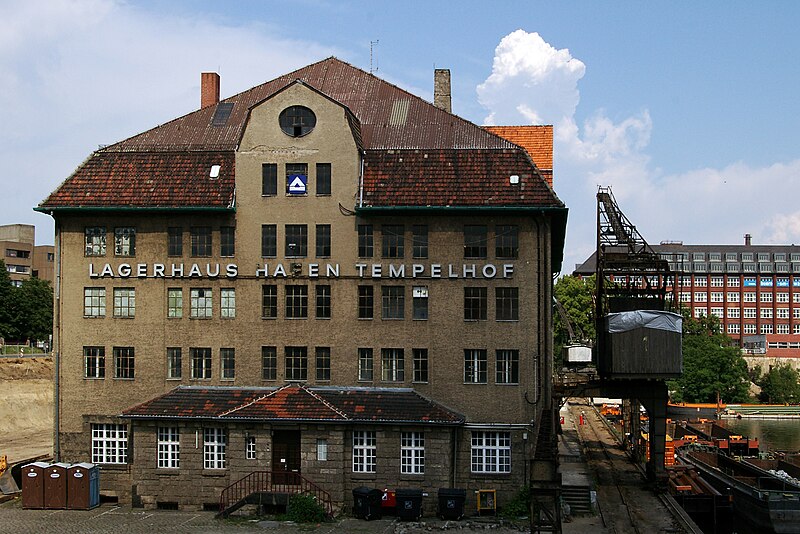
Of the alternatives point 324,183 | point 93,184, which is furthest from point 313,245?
point 93,184

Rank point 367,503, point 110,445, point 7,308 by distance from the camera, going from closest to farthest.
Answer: point 367,503, point 110,445, point 7,308

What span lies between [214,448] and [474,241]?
1405cm

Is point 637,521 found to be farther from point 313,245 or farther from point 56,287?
point 56,287

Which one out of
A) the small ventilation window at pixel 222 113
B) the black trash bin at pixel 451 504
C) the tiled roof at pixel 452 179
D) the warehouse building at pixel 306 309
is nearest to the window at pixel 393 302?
the warehouse building at pixel 306 309

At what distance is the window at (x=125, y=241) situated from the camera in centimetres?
4072

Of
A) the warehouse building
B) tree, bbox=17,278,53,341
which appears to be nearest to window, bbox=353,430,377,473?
the warehouse building

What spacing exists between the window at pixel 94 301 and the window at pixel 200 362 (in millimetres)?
4546

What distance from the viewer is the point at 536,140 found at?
4509 cm

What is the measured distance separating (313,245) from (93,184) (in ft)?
33.9

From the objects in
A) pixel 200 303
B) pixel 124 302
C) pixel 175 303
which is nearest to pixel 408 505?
pixel 200 303

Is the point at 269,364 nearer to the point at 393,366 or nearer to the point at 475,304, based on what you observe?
the point at 393,366

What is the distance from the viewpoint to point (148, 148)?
138 ft

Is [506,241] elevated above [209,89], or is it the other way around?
[209,89]

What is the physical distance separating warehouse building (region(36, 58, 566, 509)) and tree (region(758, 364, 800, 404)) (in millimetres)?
96517
